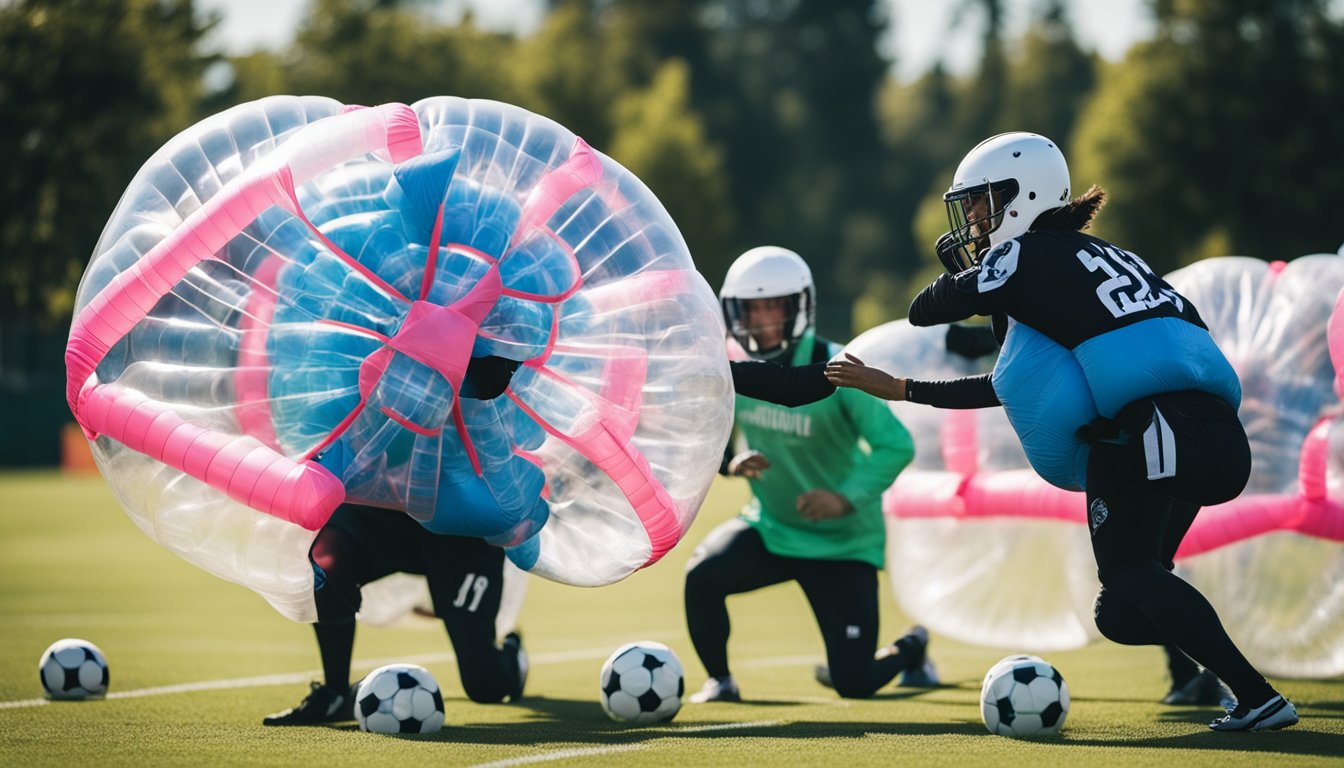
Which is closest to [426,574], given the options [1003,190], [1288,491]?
[1003,190]

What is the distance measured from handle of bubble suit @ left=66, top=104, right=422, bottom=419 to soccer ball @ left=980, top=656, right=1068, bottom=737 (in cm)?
380

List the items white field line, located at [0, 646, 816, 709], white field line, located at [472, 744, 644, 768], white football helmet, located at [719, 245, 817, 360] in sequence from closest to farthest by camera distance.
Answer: white field line, located at [472, 744, 644, 768] → white field line, located at [0, 646, 816, 709] → white football helmet, located at [719, 245, 817, 360]

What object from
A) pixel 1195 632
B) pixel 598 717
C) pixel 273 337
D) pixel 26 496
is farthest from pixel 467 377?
pixel 26 496

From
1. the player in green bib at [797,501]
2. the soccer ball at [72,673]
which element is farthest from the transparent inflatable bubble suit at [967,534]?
the soccer ball at [72,673]

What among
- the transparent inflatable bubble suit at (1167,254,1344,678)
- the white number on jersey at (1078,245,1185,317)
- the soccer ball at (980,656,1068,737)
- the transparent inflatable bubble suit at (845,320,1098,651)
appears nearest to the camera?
the white number on jersey at (1078,245,1185,317)

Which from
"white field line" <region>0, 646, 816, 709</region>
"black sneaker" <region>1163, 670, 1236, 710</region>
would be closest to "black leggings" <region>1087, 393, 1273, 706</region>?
"black sneaker" <region>1163, 670, 1236, 710</region>

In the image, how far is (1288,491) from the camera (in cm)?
883

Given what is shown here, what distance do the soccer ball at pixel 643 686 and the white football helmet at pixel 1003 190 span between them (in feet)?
7.78

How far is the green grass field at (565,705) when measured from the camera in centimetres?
666

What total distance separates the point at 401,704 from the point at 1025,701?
9.23ft

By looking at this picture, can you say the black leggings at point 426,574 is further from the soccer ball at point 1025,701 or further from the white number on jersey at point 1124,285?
the white number on jersey at point 1124,285

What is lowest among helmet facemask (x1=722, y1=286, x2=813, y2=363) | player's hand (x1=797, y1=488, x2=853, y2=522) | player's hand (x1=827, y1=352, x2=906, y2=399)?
player's hand (x1=797, y1=488, x2=853, y2=522)

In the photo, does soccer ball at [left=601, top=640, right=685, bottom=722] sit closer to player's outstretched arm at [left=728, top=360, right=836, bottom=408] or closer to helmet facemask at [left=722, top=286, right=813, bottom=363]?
player's outstretched arm at [left=728, top=360, right=836, bottom=408]

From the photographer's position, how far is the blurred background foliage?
76.1 feet
